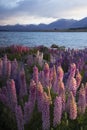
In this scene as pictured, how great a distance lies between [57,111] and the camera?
473 centimetres

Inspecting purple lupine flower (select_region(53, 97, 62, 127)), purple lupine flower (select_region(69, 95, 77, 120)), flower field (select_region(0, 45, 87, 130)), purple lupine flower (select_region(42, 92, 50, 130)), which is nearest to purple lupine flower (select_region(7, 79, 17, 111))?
flower field (select_region(0, 45, 87, 130))

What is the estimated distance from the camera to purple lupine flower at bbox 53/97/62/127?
463cm

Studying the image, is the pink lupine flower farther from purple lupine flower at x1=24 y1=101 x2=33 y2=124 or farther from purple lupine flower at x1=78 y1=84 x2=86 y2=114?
purple lupine flower at x1=24 y1=101 x2=33 y2=124

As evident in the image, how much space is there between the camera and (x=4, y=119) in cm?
603


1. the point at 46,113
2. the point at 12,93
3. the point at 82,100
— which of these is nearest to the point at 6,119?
the point at 12,93

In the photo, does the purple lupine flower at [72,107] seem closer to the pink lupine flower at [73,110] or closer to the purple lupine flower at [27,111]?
the pink lupine flower at [73,110]

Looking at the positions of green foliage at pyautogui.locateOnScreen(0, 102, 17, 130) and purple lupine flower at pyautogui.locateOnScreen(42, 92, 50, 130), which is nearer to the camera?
purple lupine flower at pyautogui.locateOnScreen(42, 92, 50, 130)

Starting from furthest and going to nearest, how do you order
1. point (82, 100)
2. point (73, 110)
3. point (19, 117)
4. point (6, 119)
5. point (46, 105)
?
point (6, 119)
point (19, 117)
point (82, 100)
point (73, 110)
point (46, 105)

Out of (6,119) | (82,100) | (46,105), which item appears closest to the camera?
(46,105)

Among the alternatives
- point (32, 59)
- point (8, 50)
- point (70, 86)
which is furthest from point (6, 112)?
point (8, 50)

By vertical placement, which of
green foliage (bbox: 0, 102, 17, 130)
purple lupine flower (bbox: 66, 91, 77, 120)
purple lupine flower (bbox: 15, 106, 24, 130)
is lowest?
green foliage (bbox: 0, 102, 17, 130)

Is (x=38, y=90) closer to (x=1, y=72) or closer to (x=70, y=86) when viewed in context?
(x=70, y=86)

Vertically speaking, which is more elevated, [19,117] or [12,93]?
[12,93]

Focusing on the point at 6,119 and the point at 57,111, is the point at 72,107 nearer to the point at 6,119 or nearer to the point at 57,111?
the point at 57,111
